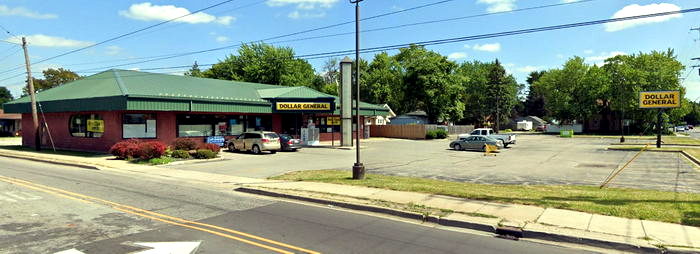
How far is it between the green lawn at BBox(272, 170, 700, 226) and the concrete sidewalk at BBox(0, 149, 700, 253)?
1.79ft

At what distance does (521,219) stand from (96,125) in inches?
1161

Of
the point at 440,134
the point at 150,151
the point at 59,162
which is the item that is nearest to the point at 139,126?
the point at 59,162

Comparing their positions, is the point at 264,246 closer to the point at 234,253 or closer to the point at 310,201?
the point at 234,253

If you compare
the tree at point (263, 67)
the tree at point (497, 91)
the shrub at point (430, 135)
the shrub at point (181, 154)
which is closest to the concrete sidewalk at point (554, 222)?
the shrub at point (181, 154)

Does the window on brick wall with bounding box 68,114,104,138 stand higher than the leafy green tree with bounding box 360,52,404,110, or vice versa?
the leafy green tree with bounding box 360,52,404,110

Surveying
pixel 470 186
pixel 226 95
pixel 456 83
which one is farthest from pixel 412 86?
pixel 470 186

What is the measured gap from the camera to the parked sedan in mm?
32312

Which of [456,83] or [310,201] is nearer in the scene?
[310,201]

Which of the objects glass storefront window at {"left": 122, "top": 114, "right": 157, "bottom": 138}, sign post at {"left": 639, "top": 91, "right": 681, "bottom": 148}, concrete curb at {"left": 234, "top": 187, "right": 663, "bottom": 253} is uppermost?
sign post at {"left": 639, "top": 91, "right": 681, "bottom": 148}

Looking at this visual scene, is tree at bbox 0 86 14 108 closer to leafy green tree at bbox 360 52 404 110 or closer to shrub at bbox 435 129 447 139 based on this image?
leafy green tree at bbox 360 52 404 110

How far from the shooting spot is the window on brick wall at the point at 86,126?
28.6 metres

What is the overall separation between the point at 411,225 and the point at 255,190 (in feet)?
20.0

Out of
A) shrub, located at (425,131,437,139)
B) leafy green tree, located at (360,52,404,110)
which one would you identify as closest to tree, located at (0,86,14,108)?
leafy green tree, located at (360,52,404,110)

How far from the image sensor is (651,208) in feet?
31.2
